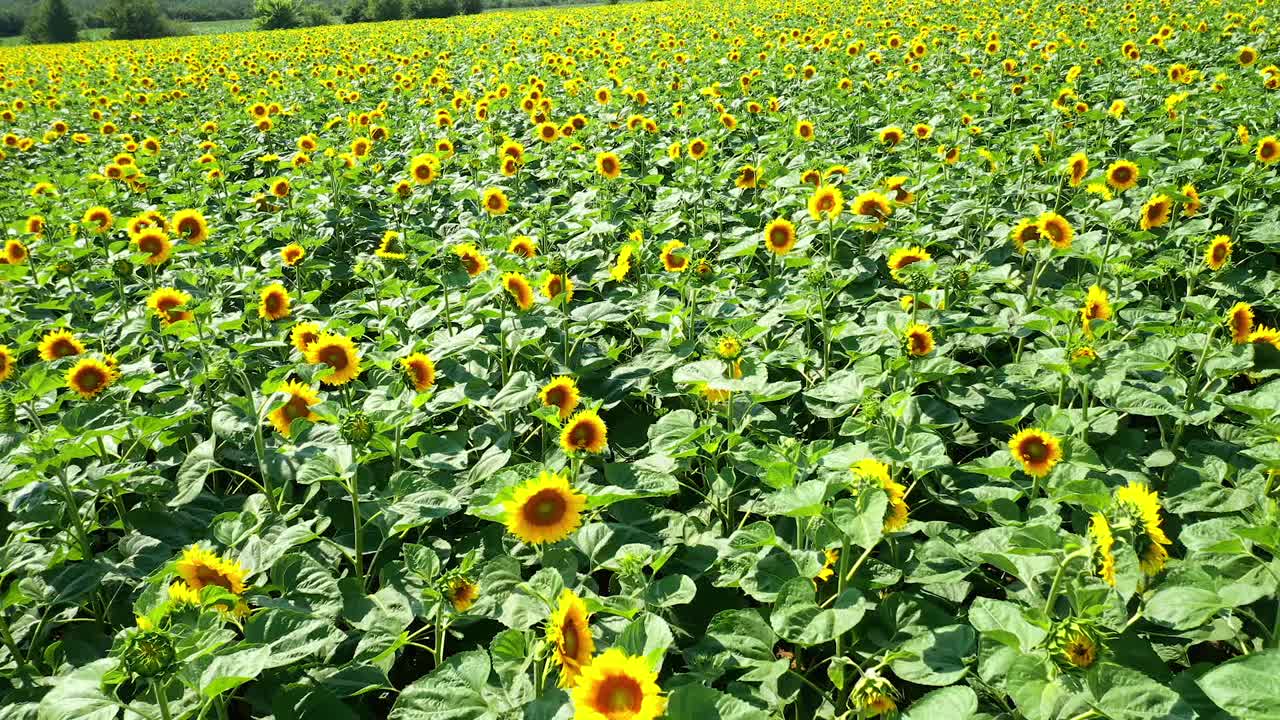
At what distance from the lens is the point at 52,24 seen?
40969 millimetres

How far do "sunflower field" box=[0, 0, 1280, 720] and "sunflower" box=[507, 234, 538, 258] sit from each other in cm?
2

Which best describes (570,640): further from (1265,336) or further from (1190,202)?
(1190,202)

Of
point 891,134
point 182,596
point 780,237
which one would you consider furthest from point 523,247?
point 891,134

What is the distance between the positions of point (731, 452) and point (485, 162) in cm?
463

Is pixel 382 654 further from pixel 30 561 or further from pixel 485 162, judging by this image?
pixel 485 162

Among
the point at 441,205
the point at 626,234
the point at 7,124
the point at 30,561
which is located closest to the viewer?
the point at 30,561

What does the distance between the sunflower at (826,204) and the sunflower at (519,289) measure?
173 cm

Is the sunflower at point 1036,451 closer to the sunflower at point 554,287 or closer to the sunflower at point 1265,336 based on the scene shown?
the sunflower at point 1265,336

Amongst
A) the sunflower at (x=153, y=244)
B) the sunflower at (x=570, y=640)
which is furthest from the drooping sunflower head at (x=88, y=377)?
the sunflower at (x=570, y=640)

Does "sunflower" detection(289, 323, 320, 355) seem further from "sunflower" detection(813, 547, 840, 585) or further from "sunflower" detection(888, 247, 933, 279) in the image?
"sunflower" detection(888, 247, 933, 279)

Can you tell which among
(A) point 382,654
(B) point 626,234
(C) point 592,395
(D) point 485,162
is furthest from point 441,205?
(A) point 382,654

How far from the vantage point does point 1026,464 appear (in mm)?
2363

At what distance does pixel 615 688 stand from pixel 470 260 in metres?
2.87

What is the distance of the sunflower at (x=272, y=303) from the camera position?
3779mm
